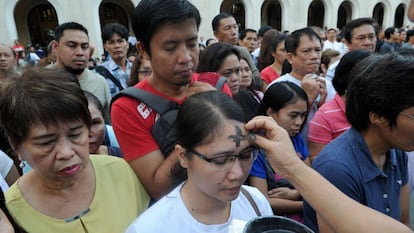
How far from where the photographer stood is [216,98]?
1268 millimetres

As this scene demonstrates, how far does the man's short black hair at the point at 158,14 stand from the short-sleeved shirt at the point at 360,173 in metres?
0.94

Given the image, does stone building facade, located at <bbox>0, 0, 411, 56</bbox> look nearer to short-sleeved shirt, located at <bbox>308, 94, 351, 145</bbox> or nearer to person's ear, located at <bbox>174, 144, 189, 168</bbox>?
short-sleeved shirt, located at <bbox>308, 94, 351, 145</bbox>

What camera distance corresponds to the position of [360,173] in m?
1.35

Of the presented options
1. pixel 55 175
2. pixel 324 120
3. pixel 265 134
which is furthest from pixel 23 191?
pixel 324 120

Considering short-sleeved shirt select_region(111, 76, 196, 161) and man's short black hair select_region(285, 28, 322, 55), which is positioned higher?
man's short black hair select_region(285, 28, 322, 55)

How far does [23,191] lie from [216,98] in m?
0.90

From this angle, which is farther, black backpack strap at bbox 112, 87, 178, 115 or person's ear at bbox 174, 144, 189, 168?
black backpack strap at bbox 112, 87, 178, 115

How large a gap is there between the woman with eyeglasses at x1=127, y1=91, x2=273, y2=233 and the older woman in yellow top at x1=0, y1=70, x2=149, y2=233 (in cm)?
23

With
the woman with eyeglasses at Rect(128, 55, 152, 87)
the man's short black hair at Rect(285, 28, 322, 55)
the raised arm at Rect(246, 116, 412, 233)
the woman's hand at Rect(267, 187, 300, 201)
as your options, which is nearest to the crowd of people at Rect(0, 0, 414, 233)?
the raised arm at Rect(246, 116, 412, 233)

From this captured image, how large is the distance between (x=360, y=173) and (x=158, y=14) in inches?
46.2

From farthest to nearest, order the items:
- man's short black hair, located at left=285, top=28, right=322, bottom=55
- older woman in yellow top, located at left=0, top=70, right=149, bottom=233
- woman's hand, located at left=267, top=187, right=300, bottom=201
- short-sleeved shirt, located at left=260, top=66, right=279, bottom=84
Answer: short-sleeved shirt, located at left=260, top=66, right=279, bottom=84 → man's short black hair, located at left=285, top=28, right=322, bottom=55 → woman's hand, located at left=267, top=187, right=300, bottom=201 → older woman in yellow top, located at left=0, top=70, right=149, bottom=233

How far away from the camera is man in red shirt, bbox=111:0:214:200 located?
1.43m

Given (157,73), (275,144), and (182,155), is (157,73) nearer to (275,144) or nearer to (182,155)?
(182,155)

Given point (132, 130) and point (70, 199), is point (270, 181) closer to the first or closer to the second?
point (132, 130)
